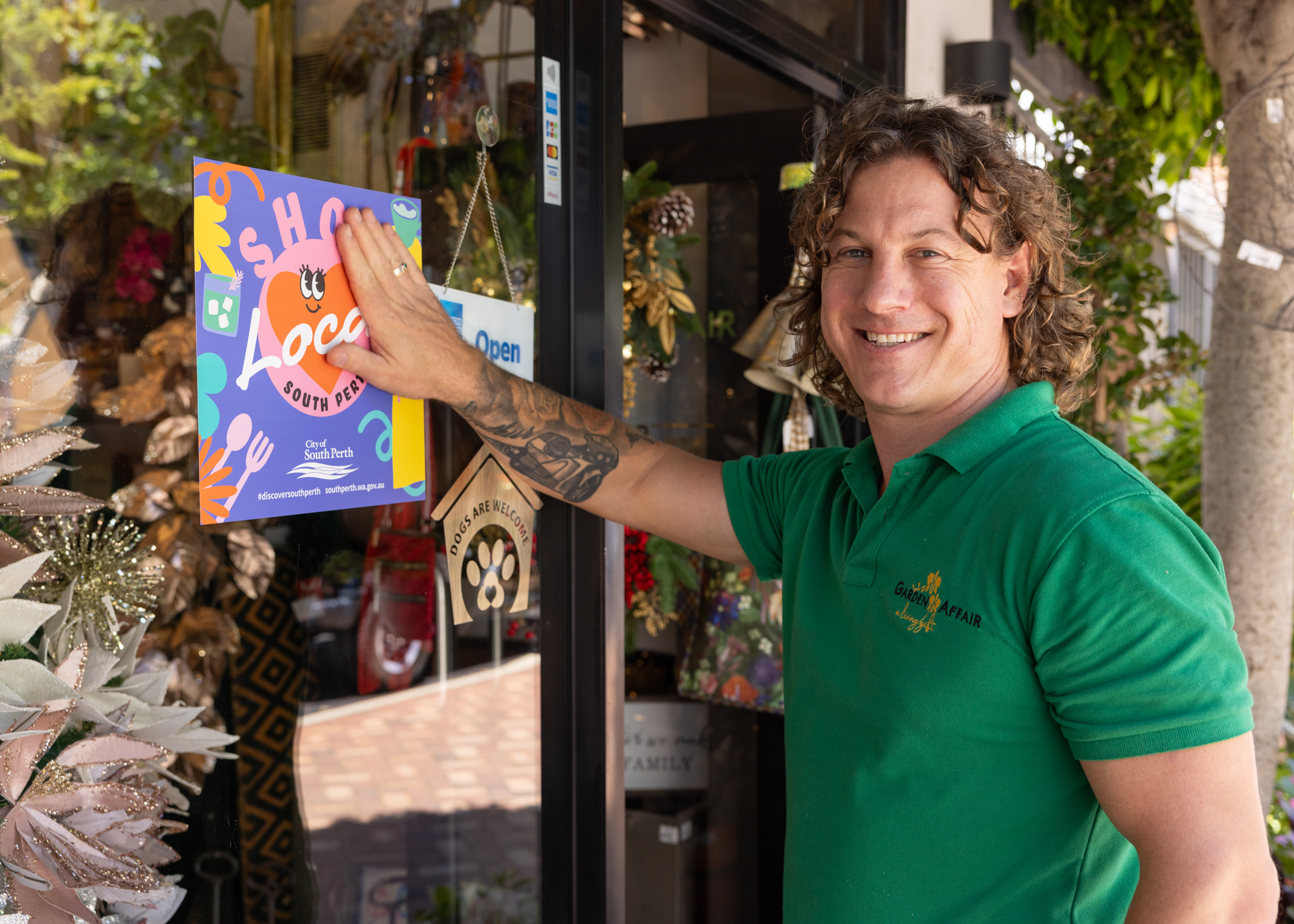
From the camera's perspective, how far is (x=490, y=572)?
156 centimetres

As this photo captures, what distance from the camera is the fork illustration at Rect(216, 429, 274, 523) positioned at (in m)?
1.11

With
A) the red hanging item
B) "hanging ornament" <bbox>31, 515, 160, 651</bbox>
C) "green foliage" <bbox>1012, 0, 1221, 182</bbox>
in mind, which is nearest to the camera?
"hanging ornament" <bbox>31, 515, 160, 651</bbox>

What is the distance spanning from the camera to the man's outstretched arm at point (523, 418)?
1249 millimetres

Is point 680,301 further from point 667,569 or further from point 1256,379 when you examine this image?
point 1256,379

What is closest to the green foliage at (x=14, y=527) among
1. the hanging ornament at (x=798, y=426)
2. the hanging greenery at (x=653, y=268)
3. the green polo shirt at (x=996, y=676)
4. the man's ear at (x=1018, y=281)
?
the green polo shirt at (x=996, y=676)

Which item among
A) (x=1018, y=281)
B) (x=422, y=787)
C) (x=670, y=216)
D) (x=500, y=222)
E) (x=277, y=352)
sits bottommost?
(x=422, y=787)

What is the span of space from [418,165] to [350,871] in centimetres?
98

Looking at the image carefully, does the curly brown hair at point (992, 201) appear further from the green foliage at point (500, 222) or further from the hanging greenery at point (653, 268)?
the hanging greenery at point (653, 268)

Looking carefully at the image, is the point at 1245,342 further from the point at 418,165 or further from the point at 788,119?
the point at 418,165

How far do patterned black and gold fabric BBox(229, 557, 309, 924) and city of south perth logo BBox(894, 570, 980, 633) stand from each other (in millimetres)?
734

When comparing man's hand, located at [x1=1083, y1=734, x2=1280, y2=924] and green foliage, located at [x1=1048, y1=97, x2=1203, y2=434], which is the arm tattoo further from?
green foliage, located at [x1=1048, y1=97, x2=1203, y2=434]

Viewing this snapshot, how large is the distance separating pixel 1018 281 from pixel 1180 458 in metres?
3.97

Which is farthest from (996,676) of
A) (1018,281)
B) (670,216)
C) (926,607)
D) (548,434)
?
(670,216)

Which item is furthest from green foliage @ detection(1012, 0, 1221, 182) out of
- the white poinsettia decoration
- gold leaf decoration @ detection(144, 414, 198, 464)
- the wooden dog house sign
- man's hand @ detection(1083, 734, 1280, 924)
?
the white poinsettia decoration
